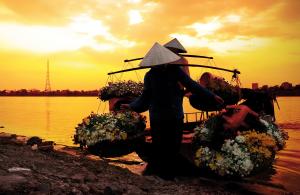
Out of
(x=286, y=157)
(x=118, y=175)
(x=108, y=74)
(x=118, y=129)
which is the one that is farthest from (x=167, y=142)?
(x=286, y=157)

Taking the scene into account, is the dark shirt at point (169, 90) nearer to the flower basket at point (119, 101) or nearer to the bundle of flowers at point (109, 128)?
the bundle of flowers at point (109, 128)

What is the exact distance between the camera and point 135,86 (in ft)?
54.3

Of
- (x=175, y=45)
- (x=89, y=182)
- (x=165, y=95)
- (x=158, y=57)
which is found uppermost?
(x=175, y=45)

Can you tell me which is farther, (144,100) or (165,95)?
(144,100)

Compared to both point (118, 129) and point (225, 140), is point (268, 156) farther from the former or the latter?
point (118, 129)

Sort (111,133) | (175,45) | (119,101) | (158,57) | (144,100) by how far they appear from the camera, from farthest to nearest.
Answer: (119,101), (111,133), (175,45), (144,100), (158,57)

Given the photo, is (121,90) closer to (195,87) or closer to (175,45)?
(175,45)

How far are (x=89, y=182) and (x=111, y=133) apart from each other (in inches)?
246

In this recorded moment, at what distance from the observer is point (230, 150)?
10.1 meters

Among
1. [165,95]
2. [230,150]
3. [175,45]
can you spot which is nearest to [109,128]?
[175,45]

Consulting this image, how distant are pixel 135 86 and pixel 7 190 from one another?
34.6ft

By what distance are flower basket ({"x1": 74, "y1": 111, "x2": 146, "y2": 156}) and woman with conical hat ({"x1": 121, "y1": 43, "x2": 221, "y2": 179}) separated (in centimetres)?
474

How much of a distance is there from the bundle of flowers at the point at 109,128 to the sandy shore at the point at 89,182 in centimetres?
344

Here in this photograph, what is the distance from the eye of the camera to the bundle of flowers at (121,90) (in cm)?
1639
